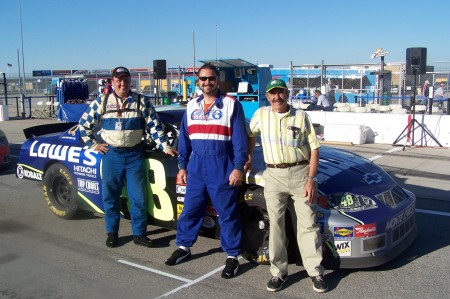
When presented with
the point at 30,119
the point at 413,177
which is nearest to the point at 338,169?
the point at 413,177

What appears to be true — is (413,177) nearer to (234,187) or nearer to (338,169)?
(338,169)

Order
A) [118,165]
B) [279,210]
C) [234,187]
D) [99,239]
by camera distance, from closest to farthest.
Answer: [279,210], [234,187], [118,165], [99,239]

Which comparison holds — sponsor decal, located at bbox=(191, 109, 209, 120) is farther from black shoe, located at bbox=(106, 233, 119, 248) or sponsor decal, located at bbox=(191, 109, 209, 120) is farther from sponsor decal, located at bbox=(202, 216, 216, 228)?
black shoe, located at bbox=(106, 233, 119, 248)

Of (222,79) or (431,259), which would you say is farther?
(222,79)

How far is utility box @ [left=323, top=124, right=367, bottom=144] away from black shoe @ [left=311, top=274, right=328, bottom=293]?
30.8 feet

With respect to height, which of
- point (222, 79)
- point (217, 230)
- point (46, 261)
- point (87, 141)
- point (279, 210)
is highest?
point (222, 79)

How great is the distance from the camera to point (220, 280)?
391 centimetres

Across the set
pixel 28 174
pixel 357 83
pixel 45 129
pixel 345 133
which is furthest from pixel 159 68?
pixel 28 174

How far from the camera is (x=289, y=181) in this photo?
144 inches

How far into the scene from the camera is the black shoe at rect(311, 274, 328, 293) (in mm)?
3600

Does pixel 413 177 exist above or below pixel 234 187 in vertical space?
below

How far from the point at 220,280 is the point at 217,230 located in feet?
1.81

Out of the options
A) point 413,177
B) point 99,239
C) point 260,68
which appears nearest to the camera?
point 99,239

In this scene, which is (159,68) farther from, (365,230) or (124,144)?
(365,230)
